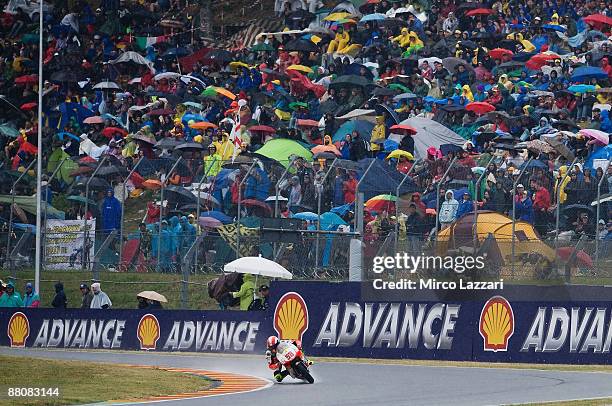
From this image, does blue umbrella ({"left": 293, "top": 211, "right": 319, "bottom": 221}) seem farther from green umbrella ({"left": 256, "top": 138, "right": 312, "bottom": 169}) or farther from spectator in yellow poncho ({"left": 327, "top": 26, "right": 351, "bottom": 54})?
spectator in yellow poncho ({"left": 327, "top": 26, "right": 351, "bottom": 54})

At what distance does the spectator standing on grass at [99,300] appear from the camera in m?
26.4

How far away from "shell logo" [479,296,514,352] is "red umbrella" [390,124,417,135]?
8.52 metres

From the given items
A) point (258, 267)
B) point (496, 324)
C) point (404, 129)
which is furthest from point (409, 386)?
point (404, 129)

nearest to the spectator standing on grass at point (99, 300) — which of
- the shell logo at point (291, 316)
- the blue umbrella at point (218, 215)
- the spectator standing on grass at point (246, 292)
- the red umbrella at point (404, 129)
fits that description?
the blue umbrella at point (218, 215)

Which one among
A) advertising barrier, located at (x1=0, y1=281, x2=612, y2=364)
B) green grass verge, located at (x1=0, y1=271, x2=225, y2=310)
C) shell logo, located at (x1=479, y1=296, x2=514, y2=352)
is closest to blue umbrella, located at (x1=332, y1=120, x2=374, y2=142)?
green grass verge, located at (x1=0, y1=271, x2=225, y2=310)

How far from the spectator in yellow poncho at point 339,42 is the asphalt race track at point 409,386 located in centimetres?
1477

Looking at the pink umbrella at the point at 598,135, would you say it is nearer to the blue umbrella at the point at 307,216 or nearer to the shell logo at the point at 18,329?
the blue umbrella at the point at 307,216

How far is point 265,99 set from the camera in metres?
33.7

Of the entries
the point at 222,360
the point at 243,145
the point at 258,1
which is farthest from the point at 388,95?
the point at 258,1

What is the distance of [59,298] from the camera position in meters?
27.4

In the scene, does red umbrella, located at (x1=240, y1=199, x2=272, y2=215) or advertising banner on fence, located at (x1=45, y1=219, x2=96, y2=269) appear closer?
red umbrella, located at (x1=240, y1=199, x2=272, y2=215)

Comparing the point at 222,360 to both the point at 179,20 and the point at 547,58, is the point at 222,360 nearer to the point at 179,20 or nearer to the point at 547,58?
the point at 547,58

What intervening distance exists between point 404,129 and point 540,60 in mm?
4297

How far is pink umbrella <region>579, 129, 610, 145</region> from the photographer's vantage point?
26719mm
